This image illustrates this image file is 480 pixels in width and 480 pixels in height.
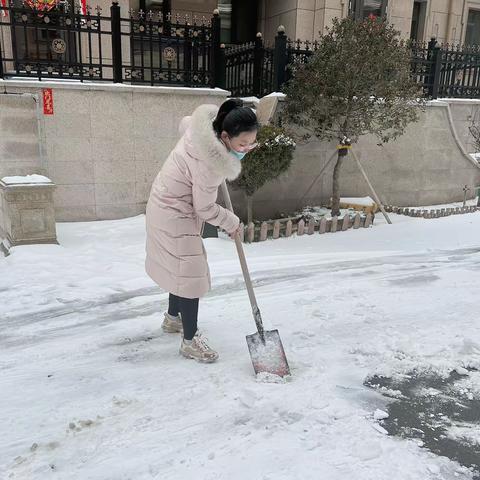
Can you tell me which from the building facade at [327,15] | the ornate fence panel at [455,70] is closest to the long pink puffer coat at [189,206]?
the ornate fence panel at [455,70]

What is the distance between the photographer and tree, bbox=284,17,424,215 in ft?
21.5

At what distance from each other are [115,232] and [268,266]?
242 centimetres

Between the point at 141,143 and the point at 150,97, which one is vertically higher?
the point at 150,97

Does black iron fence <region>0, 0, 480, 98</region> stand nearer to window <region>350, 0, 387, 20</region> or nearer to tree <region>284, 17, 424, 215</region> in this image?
tree <region>284, 17, 424, 215</region>

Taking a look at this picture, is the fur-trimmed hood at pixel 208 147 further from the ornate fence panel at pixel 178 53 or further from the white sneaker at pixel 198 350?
the ornate fence panel at pixel 178 53

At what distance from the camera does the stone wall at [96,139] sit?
633cm

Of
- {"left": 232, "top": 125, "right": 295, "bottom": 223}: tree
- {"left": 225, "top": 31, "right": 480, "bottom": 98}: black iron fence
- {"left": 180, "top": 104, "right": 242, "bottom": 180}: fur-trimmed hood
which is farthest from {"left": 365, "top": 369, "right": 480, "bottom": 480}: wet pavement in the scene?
{"left": 225, "top": 31, "right": 480, "bottom": 98}: black iron fence

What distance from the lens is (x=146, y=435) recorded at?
235cm

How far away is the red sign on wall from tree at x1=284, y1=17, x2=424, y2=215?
3506 millimetres

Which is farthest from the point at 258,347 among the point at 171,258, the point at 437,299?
the point at 437,299

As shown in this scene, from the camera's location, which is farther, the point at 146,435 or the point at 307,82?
the point at 307,82

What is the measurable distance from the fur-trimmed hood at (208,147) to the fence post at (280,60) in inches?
211

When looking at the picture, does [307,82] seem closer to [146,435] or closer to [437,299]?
[437,299]

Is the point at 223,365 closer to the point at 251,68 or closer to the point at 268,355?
the point at 268,355
